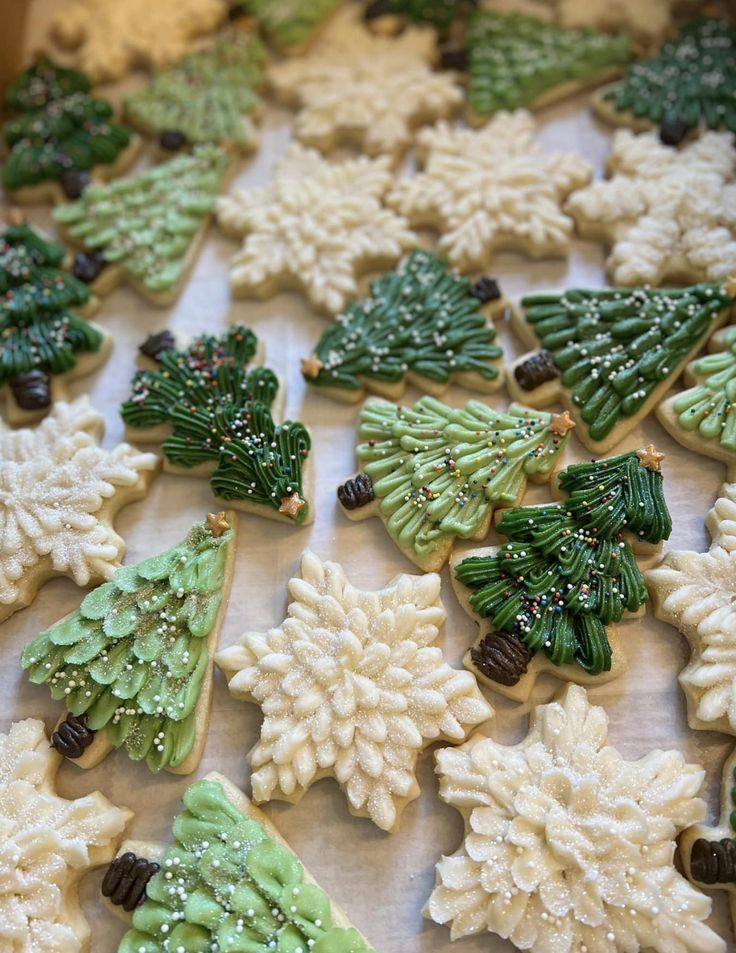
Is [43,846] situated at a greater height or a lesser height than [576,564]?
lesser

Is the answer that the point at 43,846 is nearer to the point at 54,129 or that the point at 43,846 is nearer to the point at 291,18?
the point at 54,129

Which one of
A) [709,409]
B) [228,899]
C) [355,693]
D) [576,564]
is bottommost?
[228,899]

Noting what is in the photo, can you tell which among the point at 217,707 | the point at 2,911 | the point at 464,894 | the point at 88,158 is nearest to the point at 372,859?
the point at 464,894

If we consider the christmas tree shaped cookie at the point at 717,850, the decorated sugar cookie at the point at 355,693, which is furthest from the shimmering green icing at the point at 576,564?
the christmas tree shaped cookie at the point at 717,850

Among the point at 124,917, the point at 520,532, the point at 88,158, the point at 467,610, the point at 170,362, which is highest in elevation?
the point at 88,158

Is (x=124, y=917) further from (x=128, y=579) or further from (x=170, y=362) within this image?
(x=170, y=362)

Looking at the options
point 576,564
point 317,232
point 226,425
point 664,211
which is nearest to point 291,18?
point 317,232

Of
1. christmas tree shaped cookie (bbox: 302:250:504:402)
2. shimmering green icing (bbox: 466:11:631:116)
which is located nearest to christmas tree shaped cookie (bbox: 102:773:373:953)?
christmas tree shaped cookie (bbox: 302:250:504:402)
